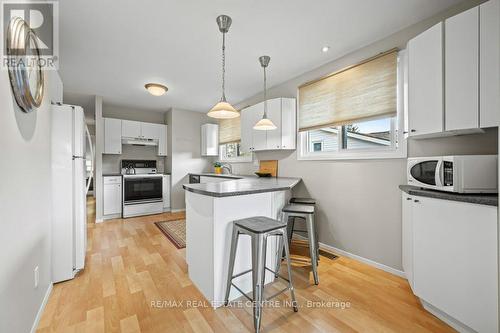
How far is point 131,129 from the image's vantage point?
15.7 ft

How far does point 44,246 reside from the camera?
172cm

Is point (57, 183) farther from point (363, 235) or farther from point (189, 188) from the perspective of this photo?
point (363, 235)

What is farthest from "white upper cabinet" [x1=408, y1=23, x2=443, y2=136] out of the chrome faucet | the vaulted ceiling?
the chrome faucet

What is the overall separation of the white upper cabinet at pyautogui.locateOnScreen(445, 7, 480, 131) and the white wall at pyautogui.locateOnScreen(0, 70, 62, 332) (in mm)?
2784

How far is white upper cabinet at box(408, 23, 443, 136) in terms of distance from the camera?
1.61 meters

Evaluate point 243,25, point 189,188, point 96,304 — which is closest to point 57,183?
point 96,304

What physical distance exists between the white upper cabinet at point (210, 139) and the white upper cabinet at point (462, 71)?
175 inches

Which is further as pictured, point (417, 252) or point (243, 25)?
point (243, 25)

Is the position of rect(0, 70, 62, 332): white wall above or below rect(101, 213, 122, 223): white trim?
above

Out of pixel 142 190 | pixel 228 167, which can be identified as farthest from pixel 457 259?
pixel 142 190

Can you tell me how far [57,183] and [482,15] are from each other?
12.1 feet

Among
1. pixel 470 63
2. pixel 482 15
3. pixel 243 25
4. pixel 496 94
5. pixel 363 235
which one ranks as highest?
pixel 243 25

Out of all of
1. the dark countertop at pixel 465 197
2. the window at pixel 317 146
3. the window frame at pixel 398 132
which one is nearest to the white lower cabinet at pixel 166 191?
the window at pixel 317 146

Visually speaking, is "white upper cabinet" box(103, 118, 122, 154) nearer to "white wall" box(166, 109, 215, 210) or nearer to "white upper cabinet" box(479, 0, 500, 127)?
"white wall" box(166, 109, 215, 210)
